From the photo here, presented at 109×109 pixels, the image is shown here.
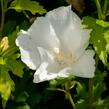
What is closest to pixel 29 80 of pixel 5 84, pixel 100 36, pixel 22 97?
pixel 22 97

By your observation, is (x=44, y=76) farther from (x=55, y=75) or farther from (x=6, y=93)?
(x=6, y=93)

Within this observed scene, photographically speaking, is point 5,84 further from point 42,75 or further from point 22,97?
point 22,97

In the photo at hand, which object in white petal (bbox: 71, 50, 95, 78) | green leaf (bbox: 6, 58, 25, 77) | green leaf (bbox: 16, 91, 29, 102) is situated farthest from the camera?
green leaf (bbox: 16, 91, 29, 102)

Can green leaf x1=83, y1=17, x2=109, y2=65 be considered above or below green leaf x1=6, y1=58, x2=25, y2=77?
above

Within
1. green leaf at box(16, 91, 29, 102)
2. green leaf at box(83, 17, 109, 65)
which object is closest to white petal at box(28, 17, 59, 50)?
green leaf at box(83, 17, 109, 65)

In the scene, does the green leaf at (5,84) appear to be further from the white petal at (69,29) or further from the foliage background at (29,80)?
the white petal at (69,29)

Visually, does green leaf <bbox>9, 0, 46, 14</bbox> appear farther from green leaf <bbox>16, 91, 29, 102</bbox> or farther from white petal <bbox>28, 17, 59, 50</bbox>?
green leaf <bbox>16, 91, 29, 102</bbox>

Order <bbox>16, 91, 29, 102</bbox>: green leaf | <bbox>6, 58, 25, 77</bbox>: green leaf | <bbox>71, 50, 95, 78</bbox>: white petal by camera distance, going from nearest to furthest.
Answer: <bbox>71, 50, 95, 78</bbox>: white petal
<bbox>6, 58, 25, 77</bbox>: green leaf
<bbox>16, 91, 29, 102</bbox>: green leaf
